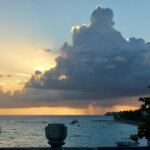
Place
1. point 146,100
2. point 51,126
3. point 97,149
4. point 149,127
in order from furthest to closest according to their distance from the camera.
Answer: point 97,149 < point 146,100 < point 149,127 < point 51,126

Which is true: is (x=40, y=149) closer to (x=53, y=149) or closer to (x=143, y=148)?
(x=143, y=148)

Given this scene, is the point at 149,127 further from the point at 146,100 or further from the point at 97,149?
the point at 97,149

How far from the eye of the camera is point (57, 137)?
277 inches

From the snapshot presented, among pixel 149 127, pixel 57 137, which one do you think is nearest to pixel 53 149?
pixel 57 137

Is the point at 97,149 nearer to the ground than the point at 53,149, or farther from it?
nearer to the ground

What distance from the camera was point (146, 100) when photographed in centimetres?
1320

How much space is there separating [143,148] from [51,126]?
9.01 m

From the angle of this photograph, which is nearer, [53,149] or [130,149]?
[53,149]

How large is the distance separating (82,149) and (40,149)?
7.23 ft

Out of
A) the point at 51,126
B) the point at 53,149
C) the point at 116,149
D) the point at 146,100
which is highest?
the point at 146,100

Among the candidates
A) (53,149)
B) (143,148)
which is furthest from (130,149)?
(53,149)

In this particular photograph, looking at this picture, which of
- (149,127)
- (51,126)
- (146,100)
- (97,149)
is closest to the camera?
(51,126)

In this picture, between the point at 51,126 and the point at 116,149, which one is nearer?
the point at 51,126

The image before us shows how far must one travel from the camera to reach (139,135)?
12.0 metres
